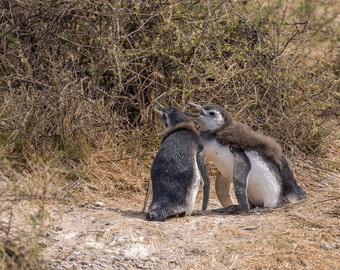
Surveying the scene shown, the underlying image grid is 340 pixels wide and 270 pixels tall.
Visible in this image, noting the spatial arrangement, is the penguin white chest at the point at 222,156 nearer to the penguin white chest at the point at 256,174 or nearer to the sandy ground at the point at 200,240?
the penguin white chest at the point at 256,174

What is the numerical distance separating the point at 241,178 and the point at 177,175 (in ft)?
1.89

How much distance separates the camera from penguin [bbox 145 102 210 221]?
16.9 ft

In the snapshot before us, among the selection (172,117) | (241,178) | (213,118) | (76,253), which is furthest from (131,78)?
(76,253)

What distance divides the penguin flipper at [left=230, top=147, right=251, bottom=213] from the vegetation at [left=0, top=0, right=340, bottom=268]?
46.7 inches

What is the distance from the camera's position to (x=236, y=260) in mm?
4441

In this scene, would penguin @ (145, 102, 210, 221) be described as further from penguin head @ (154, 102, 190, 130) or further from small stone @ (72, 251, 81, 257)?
small stone @ (72, 251, 81, 257)

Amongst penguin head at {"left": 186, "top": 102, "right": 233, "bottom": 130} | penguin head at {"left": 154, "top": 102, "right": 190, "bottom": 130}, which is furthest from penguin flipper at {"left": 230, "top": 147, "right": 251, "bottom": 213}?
penguin head at {"left": 154, "top": 102, "right": 190, "bottom": 130}

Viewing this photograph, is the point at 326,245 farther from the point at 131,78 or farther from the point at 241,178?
the point at 131,78

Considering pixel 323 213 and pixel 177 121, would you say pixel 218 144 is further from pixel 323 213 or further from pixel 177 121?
pixel 323 213

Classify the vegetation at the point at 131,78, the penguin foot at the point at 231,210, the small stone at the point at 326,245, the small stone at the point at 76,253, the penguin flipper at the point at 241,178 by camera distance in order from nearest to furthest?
the small stone at the point at 76,253
the small stone at the point at 326,245
the penguin flipper at the point at 241,178
the penguin foot at the point at 231,210
the vegetation at the point at 131,78

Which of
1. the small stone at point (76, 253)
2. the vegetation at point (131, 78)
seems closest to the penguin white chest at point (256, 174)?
the vegetation at point (131, 78)

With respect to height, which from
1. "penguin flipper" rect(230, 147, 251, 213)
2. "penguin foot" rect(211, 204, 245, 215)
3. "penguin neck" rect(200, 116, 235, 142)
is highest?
"penguin neck" rect(200, 116, 235, 142)

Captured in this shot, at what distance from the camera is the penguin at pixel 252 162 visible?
557 centimetres

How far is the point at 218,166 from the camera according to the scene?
5.71 m
